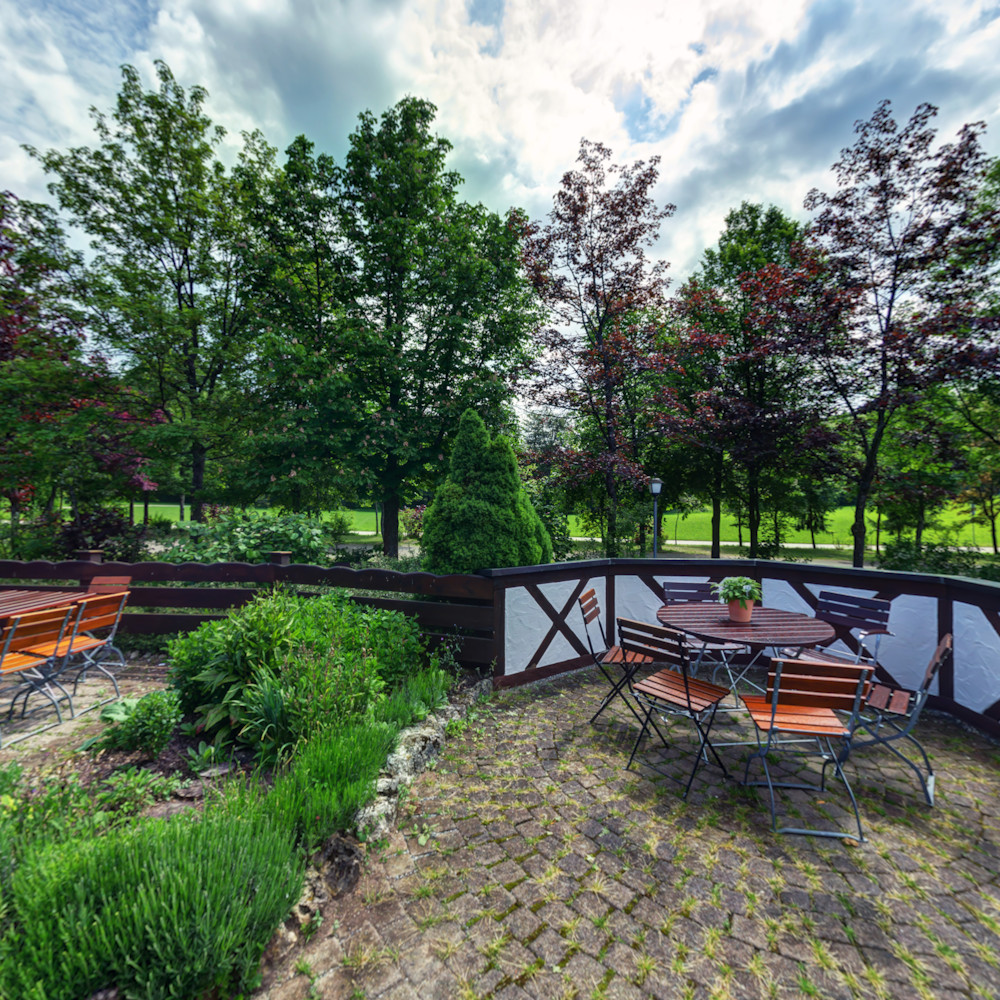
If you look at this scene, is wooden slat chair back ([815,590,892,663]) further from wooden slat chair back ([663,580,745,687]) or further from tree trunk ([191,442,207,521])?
tree trunk ([191,442,207,521])

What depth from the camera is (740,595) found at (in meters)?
4.18

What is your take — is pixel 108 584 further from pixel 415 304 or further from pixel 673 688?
pixel 415 304

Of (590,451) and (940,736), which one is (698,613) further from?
(590,451)

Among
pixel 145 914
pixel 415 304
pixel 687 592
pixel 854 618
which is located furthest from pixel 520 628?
pixel 415 304

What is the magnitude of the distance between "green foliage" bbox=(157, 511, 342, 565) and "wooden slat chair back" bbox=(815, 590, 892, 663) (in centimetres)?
689

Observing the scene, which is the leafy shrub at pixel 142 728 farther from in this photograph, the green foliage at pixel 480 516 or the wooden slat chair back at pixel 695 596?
the wooden slat chair back at pixel 695 596

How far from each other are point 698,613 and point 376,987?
3.86 meters

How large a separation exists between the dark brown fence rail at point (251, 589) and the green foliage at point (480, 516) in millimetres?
611

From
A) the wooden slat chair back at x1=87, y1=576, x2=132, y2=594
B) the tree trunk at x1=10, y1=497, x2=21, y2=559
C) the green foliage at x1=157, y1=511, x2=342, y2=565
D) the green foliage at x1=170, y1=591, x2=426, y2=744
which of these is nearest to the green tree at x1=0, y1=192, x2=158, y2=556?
the tree trunk at x1=10, y1=497, x2=21, y2=559

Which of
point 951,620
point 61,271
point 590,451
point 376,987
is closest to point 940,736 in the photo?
point 951,620

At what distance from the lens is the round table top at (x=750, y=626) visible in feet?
12.0

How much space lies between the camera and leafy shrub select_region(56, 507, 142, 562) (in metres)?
8.89

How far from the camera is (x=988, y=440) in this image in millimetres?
11531

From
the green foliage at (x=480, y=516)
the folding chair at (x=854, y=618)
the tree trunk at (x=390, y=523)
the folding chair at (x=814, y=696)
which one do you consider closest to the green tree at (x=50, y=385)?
the tree trunk at (x=390, y=523)
